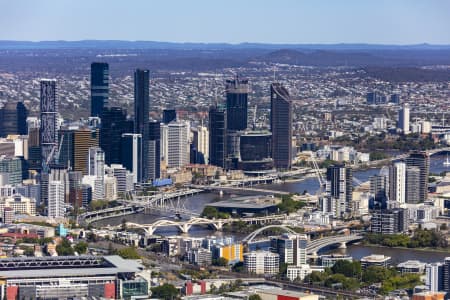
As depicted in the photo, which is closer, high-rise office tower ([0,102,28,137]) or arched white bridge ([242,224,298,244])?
arched white bridge ([242,224,298,244])

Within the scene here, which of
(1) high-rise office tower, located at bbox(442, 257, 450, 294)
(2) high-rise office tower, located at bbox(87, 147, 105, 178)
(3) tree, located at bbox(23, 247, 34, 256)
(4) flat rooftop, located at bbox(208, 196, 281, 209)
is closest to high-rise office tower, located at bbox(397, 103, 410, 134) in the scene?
(4) flat rooftop, located at bbox(208, 196, 281, 209)

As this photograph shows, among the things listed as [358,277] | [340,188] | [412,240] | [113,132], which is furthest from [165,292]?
[113,132]

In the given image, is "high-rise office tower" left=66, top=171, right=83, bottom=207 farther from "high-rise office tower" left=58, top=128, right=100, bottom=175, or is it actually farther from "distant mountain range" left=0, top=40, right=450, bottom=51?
"distant mountain range" left=0, top=40, right=450, bottom=51

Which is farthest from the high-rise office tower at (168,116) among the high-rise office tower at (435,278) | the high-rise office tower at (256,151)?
the high-rise office tower at (435,278)

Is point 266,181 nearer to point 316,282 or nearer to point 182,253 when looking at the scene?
point 182,253

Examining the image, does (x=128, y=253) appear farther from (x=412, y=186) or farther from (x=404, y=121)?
(x=404, y=121)

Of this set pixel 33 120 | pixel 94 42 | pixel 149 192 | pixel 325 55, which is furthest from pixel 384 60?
pixel 149 192
